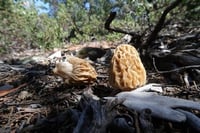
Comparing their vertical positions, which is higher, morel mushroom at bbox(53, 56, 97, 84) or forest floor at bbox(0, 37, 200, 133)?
morel mushroom at bbox(53, 56, 97, 84)

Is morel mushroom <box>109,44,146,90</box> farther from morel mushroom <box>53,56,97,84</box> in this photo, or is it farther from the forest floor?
morel mushroom <box>53,56,97,84</box>

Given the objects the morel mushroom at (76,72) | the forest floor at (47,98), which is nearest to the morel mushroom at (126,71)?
the forest floor at (47,98)

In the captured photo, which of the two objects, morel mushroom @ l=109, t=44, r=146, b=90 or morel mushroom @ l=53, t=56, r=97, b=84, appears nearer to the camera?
morel mushroom @ l=109, t=44, r=146, b=90

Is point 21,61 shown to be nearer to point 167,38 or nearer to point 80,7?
point 167,38

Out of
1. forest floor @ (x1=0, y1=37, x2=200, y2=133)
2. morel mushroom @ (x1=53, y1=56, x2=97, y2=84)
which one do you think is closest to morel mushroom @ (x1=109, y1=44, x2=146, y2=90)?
forest floor @ (x1=0, y1=37, x2=200, y2=133)

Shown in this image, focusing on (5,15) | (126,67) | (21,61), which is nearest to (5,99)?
(126,67)

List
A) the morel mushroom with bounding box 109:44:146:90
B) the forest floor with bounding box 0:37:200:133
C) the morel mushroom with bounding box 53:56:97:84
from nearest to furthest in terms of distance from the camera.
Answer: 1. the forest floor with bounding box 0:37:200:133
2. the morel mushroom with bounding box 109:44:146:90
3. the morel mushroom with bounding box 53:56:97:84

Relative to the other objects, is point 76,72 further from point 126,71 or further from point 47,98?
point 126,71
